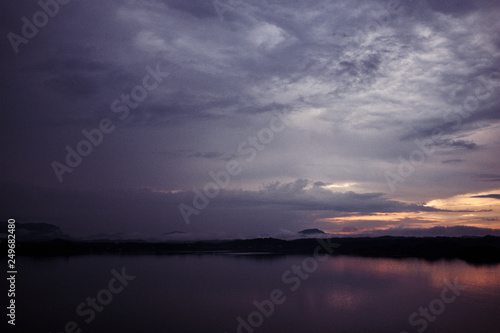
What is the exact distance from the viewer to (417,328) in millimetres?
24250

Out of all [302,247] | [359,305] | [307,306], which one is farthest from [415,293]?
[302,247]

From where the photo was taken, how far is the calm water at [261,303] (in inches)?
986

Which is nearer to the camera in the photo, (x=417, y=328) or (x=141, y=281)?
(x=417, y=328)

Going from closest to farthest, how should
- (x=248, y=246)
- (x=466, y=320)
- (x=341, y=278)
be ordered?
(x=466, y=320) < (x=341, y=278) < (x=248, y=246)

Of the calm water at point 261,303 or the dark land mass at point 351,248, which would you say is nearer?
the calm water at point 261,303

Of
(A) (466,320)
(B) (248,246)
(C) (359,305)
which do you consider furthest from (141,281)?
(B) (248,246)

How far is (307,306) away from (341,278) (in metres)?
20.8

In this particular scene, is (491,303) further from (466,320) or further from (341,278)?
(341,278)

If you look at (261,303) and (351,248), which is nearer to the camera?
(261,303)

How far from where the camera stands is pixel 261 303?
3238 cm

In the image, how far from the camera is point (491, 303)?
32.6 metres

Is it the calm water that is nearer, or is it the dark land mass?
the calm water

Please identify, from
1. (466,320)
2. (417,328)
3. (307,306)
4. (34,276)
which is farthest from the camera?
(34,276)

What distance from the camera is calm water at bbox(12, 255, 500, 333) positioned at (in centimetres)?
2505
